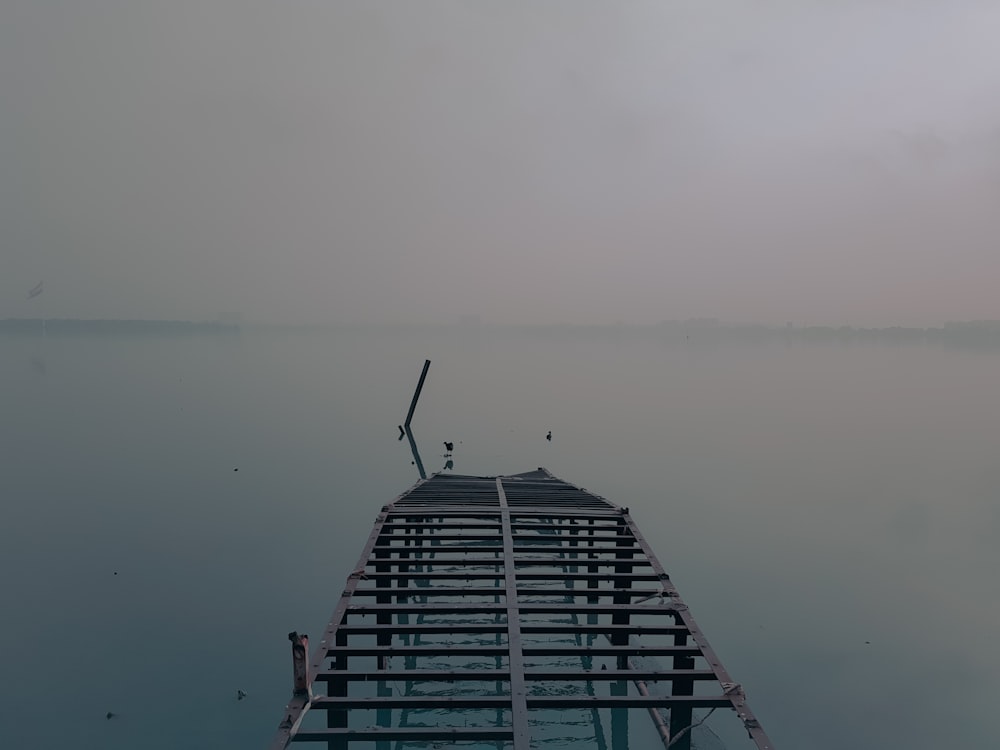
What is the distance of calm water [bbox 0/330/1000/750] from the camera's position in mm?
14086

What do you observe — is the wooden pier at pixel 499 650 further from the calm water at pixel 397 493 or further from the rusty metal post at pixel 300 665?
the calm water at pixel 397 493

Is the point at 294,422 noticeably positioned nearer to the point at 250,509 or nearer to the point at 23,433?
the point at 23,433

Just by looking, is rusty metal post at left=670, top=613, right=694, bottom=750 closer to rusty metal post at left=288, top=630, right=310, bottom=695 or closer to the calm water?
the calm water

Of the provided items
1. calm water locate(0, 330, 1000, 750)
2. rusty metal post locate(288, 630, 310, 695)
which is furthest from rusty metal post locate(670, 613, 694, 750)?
rusty metal post locate(288, 630, 310, 695)

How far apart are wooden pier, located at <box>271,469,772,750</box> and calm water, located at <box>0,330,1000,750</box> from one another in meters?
2.38

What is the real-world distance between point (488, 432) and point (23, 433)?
32.6 metres

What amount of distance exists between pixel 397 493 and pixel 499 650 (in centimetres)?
2273

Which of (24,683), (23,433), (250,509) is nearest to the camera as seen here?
(24,683)

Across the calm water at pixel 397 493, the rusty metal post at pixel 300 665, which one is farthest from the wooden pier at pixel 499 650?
the calm water at pixel 397 493

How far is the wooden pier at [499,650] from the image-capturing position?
8469mm

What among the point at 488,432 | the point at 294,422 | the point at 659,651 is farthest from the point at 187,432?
the point at 659,651

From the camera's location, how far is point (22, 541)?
78.5ft

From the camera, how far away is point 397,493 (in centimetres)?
3312

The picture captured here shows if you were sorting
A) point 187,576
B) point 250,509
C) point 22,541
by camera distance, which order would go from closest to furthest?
point 187,576, point 22,541, point 250,509
